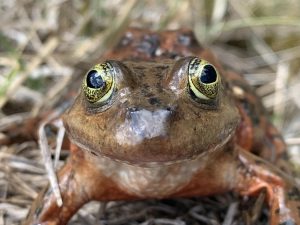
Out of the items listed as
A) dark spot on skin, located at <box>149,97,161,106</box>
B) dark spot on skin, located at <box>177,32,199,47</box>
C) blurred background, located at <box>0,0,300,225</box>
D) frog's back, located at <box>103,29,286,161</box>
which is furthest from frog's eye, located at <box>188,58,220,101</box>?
blurred background, located at <box>0,0,300,225</box>

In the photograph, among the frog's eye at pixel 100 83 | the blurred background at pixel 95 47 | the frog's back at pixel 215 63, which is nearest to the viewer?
the frog's eye at pixel 100 83

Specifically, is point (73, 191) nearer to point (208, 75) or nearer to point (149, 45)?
point (208, 75)

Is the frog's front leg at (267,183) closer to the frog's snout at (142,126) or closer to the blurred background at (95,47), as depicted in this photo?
the blurred background at (95,47)

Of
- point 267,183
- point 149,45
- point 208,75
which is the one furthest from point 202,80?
point 149,45

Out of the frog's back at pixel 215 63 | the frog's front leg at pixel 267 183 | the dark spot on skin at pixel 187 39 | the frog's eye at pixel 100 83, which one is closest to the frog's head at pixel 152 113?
the frog's eye at pixel 100 83

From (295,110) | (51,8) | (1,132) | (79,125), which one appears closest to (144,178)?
(79,125)

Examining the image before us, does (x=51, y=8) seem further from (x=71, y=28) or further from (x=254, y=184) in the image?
(x=254, y=184)
